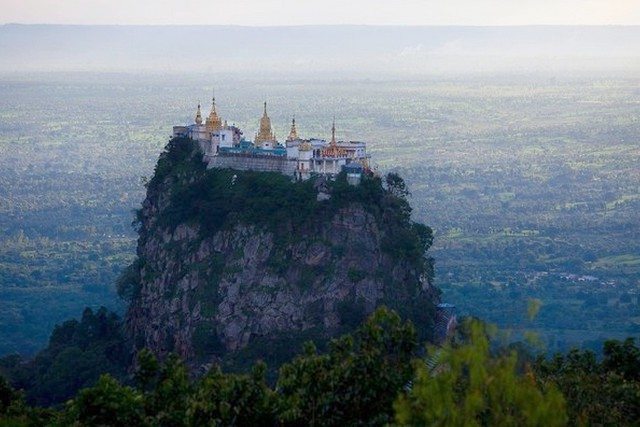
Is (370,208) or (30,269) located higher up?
(370,208)

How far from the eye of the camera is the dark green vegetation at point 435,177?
55.9 meters

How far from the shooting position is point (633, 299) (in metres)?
54.2

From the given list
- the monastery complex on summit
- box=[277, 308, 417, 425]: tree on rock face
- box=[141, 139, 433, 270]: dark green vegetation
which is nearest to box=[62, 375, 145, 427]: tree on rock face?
box=[277, 308, 417, 425]: tree on rock face

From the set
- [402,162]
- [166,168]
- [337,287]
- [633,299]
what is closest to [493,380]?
[337,287]

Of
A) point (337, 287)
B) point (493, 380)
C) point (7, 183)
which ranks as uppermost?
point (493, 380)

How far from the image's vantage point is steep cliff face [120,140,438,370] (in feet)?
126

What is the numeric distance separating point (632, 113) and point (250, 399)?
4045 inches

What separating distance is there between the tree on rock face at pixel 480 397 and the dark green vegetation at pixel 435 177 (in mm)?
5667

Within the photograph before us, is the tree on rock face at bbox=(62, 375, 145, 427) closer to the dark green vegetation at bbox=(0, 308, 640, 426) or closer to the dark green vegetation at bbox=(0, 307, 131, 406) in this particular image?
the dark green vegetation at bbox=(0, 308, 640, 426)

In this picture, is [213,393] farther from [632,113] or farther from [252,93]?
[252,93]

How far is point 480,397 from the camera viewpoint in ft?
54.7

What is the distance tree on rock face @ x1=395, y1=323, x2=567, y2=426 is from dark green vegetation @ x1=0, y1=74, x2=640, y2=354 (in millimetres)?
5667

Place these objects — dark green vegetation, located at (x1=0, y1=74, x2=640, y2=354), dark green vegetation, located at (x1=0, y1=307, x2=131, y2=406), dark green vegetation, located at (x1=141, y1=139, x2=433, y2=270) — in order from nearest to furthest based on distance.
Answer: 1. dark green vegetation, located at (x1=0, y1=307, x2=131, y2=406)
2. dark green vegetation, located at (x1=141, y1=139, x2=433, y2=270)
3. dark green vegetation, located at (x1=0, y1=74, x2=640, y2=354)

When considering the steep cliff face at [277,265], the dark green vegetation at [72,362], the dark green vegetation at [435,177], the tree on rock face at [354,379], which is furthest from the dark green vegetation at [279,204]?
the tree on rock face at [354,379]
